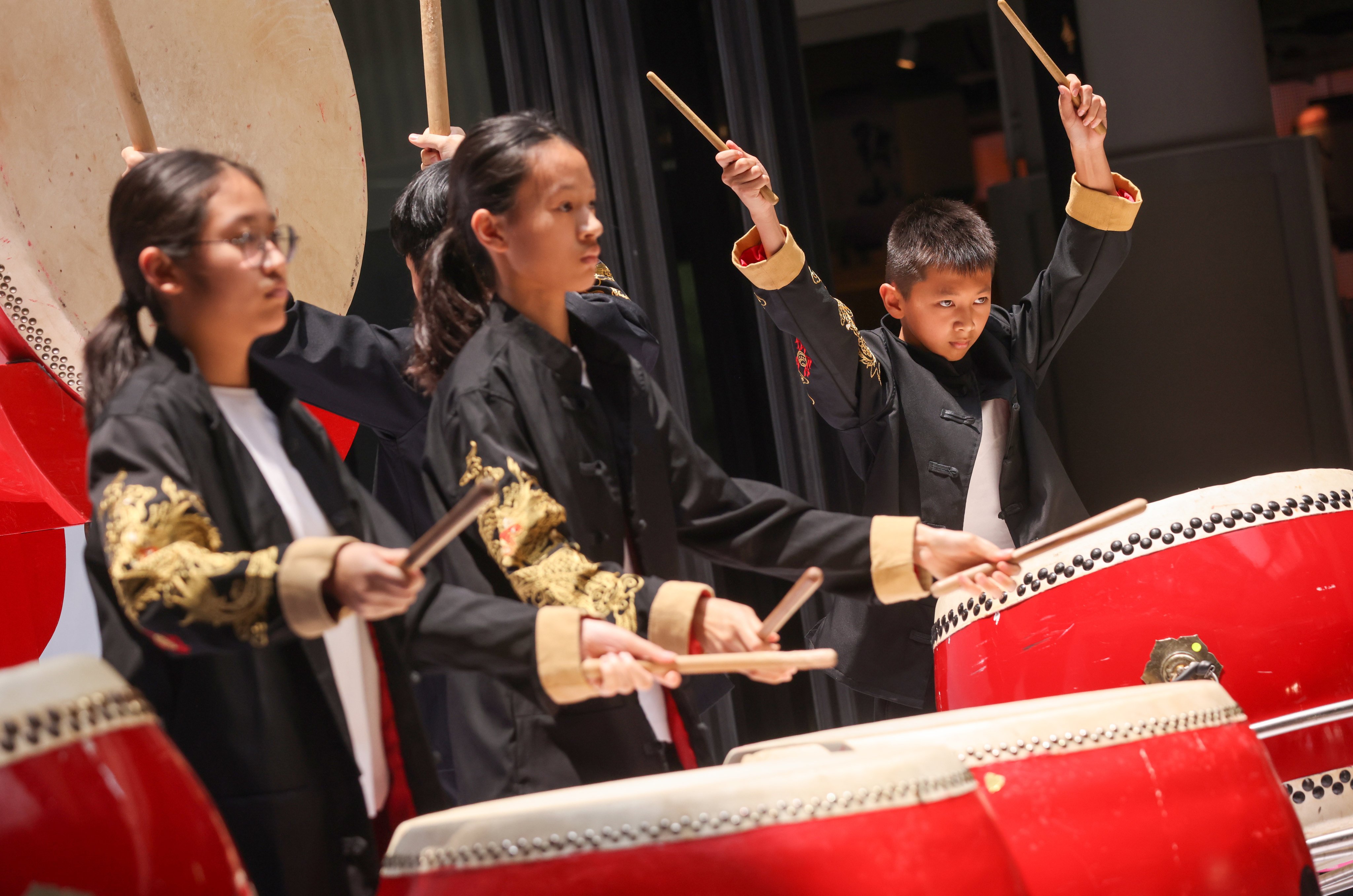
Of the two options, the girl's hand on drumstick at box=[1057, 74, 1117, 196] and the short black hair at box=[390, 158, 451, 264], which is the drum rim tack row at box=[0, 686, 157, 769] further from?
the girl's hand on drumstick at box=[1057, 74, 1117, 196]

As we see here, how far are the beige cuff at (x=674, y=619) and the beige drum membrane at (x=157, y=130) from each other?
0.97 meters

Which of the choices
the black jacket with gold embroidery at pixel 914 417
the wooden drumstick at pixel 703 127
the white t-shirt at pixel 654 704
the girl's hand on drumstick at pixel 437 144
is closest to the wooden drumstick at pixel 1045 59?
the black jacket with gold embroidery at pixel 914 417

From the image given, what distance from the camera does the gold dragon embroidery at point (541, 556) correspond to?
128 centimetres

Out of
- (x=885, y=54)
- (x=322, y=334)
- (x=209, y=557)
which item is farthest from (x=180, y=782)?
(x=885, y=54)

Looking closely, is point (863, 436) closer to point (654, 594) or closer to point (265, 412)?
point (654, 594)

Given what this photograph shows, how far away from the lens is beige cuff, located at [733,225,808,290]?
2010mm

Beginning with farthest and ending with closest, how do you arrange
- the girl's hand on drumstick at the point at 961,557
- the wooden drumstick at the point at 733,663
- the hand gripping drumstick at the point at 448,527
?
the girl's hand on drumstick at the point at 961,557
the wooden drumstick at the point at 733,663
the hand gripping drumstick at the point at 448,527

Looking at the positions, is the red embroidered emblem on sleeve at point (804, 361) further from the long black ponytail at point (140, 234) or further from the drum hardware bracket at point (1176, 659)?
the long black ponytail at point (140, 234)

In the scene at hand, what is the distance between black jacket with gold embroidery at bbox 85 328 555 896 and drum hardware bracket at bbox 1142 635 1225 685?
32.7 inches

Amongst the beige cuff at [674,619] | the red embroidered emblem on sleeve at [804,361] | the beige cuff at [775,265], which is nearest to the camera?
the beige cuff at [674,619]

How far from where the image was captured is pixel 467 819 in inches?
45.4

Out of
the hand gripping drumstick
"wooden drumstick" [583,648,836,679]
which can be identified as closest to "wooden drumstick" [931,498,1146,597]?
"wooden drumstick" [583,648,836,679]

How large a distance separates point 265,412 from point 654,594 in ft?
1.27

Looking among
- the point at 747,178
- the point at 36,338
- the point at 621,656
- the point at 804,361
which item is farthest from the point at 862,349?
the point at 36,338
